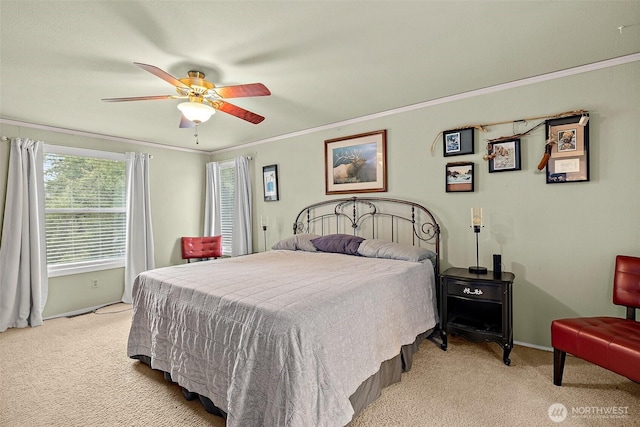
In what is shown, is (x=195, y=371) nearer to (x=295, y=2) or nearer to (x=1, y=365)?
(x=1, y=365)

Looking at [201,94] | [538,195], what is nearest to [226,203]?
[201,94]

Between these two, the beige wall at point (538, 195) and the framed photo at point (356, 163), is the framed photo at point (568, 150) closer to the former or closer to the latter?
the beige wall at point (538, 195)

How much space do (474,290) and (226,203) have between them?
4.42 m

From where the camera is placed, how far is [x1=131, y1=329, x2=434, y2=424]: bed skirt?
1960 millimetres

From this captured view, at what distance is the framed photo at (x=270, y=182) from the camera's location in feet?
16.3

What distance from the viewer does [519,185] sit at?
293 cm

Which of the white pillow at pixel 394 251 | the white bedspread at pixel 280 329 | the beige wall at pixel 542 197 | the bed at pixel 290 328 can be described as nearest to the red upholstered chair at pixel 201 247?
the bed at pixel 290 328

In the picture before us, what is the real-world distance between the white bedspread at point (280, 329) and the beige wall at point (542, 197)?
85cm

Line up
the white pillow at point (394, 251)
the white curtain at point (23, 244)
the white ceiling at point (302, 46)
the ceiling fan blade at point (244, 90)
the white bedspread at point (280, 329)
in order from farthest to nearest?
1. the white curtain at point (23, 244)
2. the white pillow at point (394, 251)
3. the ceiling fan blade at point (244, 90)
4. the white ceiling at point (302, 46)
5. the white bedspread at point (280, 329)

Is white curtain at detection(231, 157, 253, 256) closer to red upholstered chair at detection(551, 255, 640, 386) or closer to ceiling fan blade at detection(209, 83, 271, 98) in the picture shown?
ceiling fan blade at detection(209, 83, 271, 98)

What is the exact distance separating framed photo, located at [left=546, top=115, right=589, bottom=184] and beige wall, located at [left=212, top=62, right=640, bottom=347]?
0.06m

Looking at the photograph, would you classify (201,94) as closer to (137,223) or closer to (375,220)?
(375,220)

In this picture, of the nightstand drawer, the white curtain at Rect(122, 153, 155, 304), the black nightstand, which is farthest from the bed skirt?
the white curtain at Rect(122, 153, 155, 304)

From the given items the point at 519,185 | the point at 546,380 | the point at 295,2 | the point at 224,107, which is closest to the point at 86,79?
the point at 224,107
